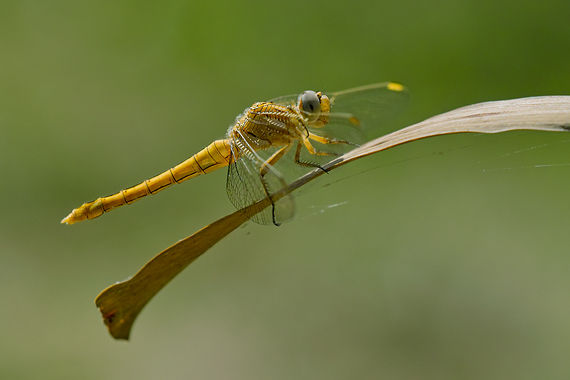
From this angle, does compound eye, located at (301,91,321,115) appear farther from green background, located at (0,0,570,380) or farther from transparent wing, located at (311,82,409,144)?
green background, located at (0,0,570,380)

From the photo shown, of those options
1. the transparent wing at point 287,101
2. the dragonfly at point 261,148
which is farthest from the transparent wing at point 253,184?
the transparent wing at point 287,101

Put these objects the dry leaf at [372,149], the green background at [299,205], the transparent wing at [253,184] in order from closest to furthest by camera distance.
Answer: the dry leaf at [372,149] → the transparent wing at [253,184] → the green background at [299,205]

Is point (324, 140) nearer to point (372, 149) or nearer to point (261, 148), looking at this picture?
point (261, 148)

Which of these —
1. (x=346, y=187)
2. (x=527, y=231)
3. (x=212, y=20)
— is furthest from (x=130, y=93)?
(x=527, y=231)

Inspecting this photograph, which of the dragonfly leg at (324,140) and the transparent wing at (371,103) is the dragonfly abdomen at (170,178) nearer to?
the dragonfly leg at (324,140)

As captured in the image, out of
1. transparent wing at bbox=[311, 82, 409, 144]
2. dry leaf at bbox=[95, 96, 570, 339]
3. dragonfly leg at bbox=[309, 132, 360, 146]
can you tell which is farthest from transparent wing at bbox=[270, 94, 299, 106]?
dry leaf at bbox=[95, 96, 570, 339]

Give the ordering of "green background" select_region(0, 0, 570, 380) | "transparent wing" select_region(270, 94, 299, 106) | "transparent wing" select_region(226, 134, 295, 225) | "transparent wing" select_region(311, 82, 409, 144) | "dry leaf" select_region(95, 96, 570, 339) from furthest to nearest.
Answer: "green background" select_region(0, 0, 570, 380) < "transparent wing" select_region(311, 82, 409, 144) < "transparent wing" select_region(270, 94, 299, 106) < "transparent wing" select_region(226, 134, 295, 225) < "dry leaf" select_region(95, 96, 570, 339)
